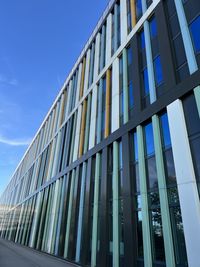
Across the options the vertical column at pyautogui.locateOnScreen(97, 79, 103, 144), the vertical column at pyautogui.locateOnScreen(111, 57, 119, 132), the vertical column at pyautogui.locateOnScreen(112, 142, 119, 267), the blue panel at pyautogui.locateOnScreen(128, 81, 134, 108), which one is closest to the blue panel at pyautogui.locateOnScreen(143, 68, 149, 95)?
the blue panel at pyautogui.locateOnScreen(128, 81, 134, 108)

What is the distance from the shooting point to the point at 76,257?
56.9ft

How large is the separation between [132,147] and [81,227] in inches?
330

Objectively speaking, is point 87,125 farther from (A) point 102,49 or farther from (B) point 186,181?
(B) point 186,181

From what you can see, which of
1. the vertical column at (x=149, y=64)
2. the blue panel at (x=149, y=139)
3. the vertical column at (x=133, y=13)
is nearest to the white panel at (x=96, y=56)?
the vertical column at (x=133, y=13)

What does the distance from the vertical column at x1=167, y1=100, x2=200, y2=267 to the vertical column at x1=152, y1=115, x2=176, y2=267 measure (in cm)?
103

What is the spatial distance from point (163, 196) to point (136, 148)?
12.8 feet

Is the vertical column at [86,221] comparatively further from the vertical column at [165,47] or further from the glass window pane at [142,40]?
the vertical column at [165,47]

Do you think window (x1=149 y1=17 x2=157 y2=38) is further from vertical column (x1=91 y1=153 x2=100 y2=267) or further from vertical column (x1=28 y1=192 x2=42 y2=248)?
vertical column (x1=28 y1=192 x2=42 y2=248)

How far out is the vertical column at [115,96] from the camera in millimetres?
16391

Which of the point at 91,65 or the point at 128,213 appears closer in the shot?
the point at 128,213

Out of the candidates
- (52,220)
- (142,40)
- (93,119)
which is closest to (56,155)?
(52,220)

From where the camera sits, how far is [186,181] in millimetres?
9367

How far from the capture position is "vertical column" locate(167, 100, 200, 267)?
27.7ft

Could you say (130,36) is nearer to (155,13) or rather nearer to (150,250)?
(155,13)
